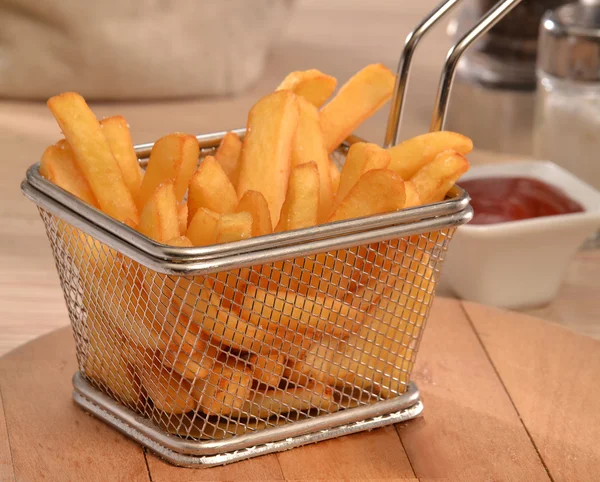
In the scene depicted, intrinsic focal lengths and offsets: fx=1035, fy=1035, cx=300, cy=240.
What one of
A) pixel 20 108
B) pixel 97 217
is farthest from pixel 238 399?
pixel 20 108

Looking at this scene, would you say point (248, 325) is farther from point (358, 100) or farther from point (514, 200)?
point (514, 200)

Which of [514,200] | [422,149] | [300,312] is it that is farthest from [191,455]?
[514,200]

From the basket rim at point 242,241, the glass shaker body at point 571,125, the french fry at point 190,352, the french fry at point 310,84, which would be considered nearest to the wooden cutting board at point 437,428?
the french fry at point 190,352

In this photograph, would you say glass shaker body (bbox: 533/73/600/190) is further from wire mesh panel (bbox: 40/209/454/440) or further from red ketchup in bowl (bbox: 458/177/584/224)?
wire mesh panel (bbox: 40/209/454/440)

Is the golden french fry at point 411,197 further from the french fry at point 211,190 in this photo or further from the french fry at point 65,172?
the french fry at point 65,172

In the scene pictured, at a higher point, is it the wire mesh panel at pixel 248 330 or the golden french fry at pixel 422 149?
the golden french fry at pixel 422 149
